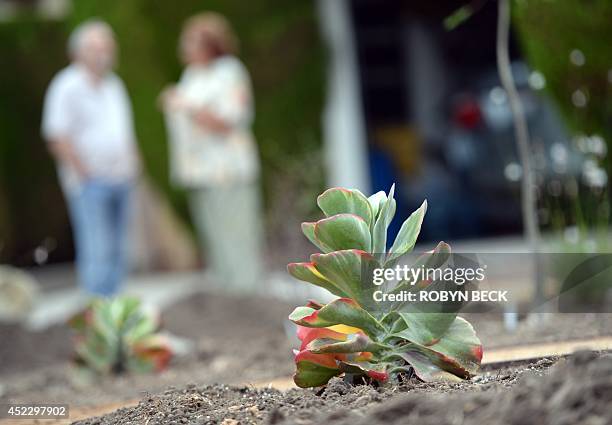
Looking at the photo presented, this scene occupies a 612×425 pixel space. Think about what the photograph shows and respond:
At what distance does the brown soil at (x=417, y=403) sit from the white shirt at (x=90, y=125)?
13.5 feet

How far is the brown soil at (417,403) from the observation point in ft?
5.16

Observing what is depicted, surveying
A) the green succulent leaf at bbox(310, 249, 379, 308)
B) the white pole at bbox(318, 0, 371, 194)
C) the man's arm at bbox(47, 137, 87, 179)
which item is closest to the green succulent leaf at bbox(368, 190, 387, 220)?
the green succulent leaf at bbox(310, 249, 379, 308)

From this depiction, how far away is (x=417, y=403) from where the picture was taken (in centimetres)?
168

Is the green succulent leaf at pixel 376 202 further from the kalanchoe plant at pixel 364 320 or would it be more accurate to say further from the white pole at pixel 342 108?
the white pole at pixel 342 108

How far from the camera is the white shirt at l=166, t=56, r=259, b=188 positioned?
6.59 m

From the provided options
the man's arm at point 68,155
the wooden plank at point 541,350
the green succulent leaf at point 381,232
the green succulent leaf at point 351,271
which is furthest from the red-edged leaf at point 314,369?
the man's arm at point 68,155

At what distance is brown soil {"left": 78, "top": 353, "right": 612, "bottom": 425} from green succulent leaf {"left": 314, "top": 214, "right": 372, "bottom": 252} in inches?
11.9

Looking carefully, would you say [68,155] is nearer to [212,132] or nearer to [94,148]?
[94,148]

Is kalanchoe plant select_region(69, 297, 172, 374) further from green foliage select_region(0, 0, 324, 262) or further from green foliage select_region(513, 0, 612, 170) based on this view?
green foliage select_region(0, 0, 324, 262)

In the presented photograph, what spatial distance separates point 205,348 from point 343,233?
322 cm

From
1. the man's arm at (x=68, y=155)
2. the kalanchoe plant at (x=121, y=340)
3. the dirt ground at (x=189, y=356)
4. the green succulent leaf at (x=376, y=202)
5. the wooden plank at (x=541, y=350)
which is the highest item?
the man's arm at (x=68, y=155)

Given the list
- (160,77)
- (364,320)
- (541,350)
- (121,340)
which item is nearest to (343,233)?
(364,320)

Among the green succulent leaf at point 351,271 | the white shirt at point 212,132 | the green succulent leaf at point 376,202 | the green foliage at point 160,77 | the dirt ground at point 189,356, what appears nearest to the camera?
the green succulent leaf at point 351,271

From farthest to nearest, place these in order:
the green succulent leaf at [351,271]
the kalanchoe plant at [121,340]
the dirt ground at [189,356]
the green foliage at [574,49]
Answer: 1. the green foliage at [574,49]
2. the kalanchoe plant at [121,340]
3. the dirt ground at [189,356]
4. the green succulent leaf at [351,271]
